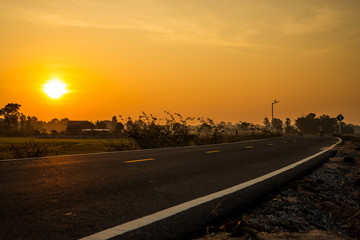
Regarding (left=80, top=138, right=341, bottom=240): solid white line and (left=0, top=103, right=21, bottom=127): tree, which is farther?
(left=0, top=103, right=21, bottom=127): tree

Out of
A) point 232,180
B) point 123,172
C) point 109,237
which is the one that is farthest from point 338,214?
point 123,172

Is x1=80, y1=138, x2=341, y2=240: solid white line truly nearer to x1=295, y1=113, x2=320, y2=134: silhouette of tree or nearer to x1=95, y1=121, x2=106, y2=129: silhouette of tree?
x1=95, y1=121, x2=106, y2=129: silhouette of tree

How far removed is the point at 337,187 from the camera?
22.5 ft

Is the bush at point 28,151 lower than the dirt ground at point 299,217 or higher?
higher

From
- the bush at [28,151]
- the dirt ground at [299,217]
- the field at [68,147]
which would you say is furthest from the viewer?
the field at [68,147]

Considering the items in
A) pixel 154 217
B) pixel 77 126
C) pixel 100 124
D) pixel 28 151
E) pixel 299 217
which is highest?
pixel 100 124

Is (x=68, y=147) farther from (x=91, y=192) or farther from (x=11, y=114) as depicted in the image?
(x=11, y=114)

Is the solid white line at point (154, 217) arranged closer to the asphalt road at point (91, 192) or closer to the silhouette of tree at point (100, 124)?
the asphalt road at point (91, 192)

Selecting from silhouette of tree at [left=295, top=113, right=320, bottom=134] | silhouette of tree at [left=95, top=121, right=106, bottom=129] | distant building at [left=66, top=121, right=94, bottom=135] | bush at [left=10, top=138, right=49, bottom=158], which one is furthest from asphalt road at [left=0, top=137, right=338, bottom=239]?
silhouette of tree at [left=295, top=113, right=320, bottom=134]

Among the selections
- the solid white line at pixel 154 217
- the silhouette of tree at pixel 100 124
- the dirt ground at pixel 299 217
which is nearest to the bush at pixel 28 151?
the solid white line at pixel 154 217

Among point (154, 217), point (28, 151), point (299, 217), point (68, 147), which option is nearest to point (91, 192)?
point (154, 217)

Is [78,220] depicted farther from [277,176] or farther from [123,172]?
[277,176]

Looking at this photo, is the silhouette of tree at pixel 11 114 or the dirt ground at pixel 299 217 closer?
the dirt ground at pixel 299 217

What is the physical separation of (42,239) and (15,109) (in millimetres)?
115218
